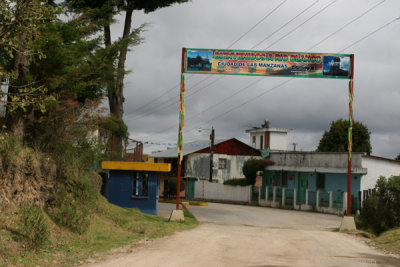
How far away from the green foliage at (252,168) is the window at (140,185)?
23261 mm

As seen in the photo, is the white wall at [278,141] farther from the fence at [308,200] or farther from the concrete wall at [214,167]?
the fence at [308,200]

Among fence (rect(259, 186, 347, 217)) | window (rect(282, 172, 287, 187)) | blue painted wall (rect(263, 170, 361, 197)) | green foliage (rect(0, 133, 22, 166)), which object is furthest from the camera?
window (rect(282, 172, 287, 187))

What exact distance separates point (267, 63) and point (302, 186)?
2344 centimetres

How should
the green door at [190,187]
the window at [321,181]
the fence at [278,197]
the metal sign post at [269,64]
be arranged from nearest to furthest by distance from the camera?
the metal sign post at [269,64], the fence at [278,197], the window at [321,181], the green door at [190,187]

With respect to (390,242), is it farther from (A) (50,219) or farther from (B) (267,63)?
(A) (50,219)

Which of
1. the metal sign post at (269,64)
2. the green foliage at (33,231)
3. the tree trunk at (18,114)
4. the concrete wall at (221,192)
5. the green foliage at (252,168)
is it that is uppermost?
the metal sign post at (269,64)

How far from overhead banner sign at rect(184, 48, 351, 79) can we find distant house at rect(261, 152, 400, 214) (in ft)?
42.2

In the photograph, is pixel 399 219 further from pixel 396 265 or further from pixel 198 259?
pixel 198 259

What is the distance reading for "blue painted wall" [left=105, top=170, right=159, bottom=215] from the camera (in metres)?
23.4

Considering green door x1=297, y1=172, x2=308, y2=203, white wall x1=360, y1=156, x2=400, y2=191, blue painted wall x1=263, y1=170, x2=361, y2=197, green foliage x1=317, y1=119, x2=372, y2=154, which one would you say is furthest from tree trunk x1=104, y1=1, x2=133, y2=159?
green foliage x1=317, y1=119, x2=372, y2=154

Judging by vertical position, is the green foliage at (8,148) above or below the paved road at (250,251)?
above

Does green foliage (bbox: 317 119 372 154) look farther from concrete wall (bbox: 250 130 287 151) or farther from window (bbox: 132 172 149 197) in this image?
window (bbox: 132 172 149 197)

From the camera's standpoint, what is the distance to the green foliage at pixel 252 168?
4556 cm

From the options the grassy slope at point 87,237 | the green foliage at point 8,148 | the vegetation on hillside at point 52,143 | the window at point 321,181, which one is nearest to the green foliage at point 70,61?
the vegetation on hillside at point 52,143
